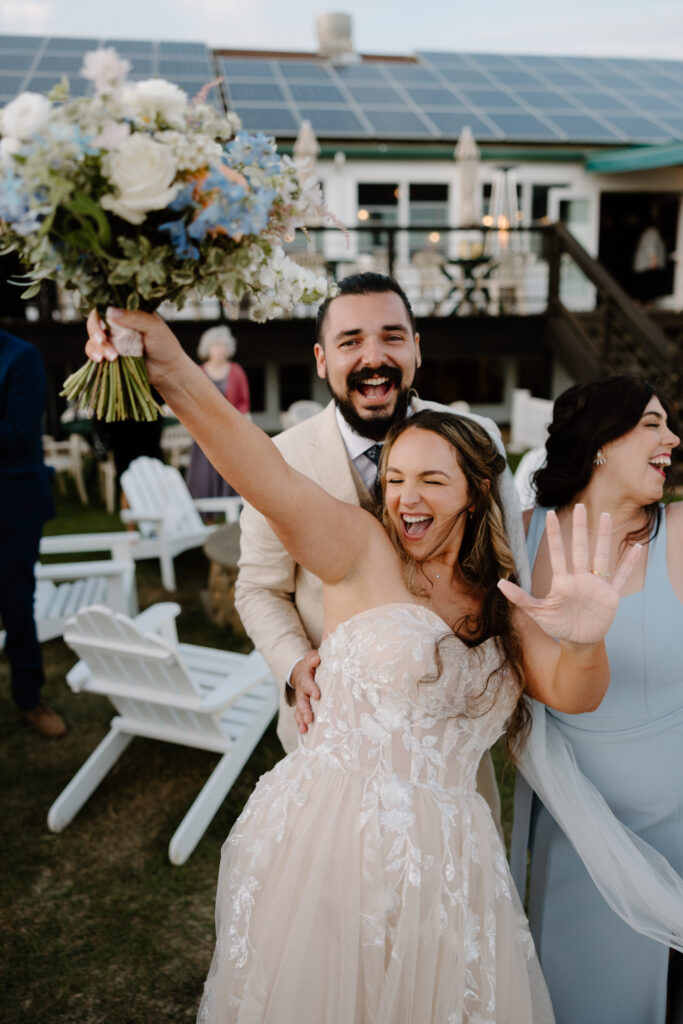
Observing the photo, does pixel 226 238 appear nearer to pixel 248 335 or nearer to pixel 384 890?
pixel 384 890

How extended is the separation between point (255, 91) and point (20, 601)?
48.9 ft

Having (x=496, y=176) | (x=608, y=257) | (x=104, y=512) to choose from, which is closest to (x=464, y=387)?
(x=496, y=176)

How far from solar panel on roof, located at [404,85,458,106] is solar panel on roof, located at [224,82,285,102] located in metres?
2.89

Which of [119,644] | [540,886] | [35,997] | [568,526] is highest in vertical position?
[568,526]

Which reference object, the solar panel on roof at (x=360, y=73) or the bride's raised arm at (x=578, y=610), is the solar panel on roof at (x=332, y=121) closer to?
the solar panel on roof at (x=360, y=73)

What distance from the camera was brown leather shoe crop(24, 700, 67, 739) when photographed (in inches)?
172

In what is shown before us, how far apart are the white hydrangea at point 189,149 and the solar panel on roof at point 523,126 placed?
50.9 feet

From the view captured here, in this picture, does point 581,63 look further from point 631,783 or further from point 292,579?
point 631,783

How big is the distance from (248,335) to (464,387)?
566 centimetres

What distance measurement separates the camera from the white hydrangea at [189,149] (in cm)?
127

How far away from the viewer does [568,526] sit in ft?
7.77

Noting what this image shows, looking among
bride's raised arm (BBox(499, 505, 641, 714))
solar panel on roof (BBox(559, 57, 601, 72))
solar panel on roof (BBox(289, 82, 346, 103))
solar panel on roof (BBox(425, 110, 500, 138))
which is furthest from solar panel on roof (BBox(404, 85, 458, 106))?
bride's raised arm (BBox(499, 505, 641, 714))

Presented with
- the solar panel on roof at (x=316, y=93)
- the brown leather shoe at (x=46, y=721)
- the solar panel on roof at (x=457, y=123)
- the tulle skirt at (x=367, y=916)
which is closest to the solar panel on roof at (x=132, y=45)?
the solar panel on roof at (x=316, y=93)

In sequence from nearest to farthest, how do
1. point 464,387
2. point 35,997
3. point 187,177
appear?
point 187,177, point 35,997, point 464,387
